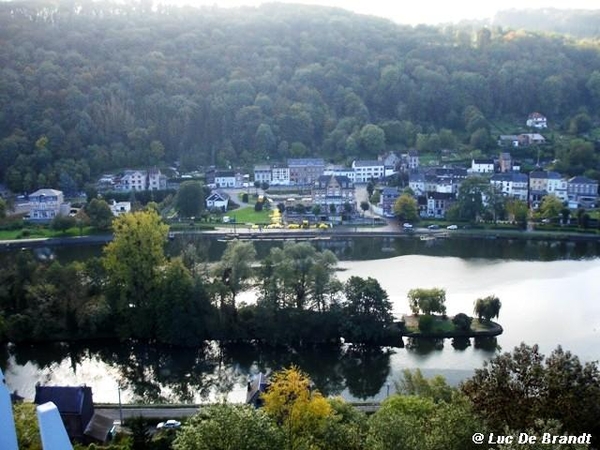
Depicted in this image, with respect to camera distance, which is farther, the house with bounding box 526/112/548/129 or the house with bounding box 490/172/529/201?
the house with bounding box 526/112/548/129

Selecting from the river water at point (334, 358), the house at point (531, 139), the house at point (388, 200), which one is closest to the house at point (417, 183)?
the house at point (388, 200)

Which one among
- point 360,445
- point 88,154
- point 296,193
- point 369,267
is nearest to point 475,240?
point 369,267

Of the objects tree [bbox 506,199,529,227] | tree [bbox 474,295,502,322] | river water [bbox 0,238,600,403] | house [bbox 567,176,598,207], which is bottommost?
river water [bbox 0,238,600,403]

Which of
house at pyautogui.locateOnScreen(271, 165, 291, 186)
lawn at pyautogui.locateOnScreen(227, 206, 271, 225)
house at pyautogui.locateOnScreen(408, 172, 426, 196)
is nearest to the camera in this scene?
lawn at pyautogui.locateOnScreen(227, 206, 271, 225)

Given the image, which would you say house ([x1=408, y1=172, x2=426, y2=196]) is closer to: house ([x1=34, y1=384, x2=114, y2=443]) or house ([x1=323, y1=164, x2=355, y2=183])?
house ([x1=323, y1=164, x2=355, y2=183])

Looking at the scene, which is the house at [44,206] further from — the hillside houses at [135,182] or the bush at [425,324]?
the bush at [425,324]

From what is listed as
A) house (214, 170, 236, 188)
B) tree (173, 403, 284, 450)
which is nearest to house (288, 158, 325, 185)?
house (214, 170, 236, 188)
